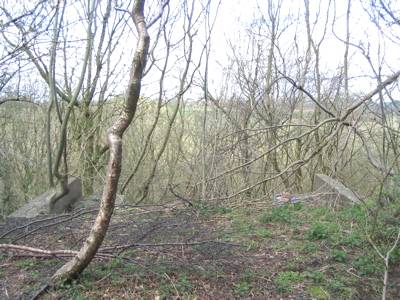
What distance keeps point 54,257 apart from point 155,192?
622 cm

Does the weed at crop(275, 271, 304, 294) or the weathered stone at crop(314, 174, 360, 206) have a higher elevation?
the weathered stone at crop(314, 174, 360, 206)

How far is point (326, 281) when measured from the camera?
142 inches

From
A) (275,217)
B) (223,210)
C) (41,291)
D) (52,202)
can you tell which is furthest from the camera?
(52,202)

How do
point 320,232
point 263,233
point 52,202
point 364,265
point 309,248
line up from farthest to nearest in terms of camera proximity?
point 52,202, point 263,233, point 320,232, point 309,248, point 364,265

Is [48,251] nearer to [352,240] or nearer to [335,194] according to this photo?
[352,240]

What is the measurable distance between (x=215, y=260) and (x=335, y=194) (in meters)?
2.58

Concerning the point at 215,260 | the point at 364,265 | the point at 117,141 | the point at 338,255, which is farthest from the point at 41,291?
the point at 364,265

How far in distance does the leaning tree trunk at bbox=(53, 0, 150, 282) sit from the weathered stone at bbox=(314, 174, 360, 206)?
340 cm

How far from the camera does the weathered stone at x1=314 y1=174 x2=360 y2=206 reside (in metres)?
5.55

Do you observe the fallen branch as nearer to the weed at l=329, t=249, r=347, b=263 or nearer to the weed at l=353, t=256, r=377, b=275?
the weed at l=329, t=249, r=347, b=263

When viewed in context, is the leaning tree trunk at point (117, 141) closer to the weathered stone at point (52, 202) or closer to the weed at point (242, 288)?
the weed at point (242, 288)

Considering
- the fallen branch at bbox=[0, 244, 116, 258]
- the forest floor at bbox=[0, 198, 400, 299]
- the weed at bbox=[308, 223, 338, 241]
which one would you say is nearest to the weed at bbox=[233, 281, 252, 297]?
the forest floor at bbox=[0, 198, 400, 299]

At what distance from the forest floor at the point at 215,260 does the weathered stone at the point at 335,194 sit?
0.84 ft

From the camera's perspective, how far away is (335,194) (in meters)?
5.74
